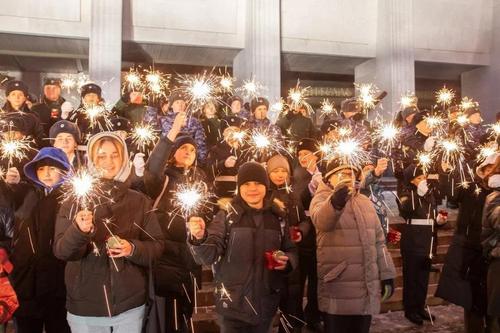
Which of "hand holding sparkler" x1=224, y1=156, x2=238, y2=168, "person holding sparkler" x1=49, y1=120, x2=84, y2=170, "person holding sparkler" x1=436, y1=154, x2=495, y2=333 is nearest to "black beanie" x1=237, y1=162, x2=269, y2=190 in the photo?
"person holding sparkler" x1=49, y1=120, x2=84, y2=170

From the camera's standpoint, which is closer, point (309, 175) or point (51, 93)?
point (309, 175)

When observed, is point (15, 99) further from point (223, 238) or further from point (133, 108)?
point (223, 238)

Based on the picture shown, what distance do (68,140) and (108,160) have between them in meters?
1.75

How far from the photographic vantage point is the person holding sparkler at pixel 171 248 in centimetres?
429

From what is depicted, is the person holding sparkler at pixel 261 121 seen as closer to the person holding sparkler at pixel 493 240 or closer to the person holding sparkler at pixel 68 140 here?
the person holding sparkler at pixel 68 140

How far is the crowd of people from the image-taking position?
132 inches

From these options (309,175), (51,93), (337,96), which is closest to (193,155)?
(309,175)

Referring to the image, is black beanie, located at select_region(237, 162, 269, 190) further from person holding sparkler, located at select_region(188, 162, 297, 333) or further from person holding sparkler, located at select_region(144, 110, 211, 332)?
person holding sparkler, located at select_region(144, 110, 211, 332)

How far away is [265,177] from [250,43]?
37.7ft

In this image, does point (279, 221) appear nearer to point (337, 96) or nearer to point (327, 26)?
point (327, 26)

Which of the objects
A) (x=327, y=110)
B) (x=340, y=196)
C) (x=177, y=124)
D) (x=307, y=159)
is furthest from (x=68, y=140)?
(x=327, y=110)

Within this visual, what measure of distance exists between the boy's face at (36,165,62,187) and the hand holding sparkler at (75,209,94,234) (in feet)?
4.49

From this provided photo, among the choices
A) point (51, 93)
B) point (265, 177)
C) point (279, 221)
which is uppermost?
point (51, 93)

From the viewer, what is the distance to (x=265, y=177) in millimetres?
4105
